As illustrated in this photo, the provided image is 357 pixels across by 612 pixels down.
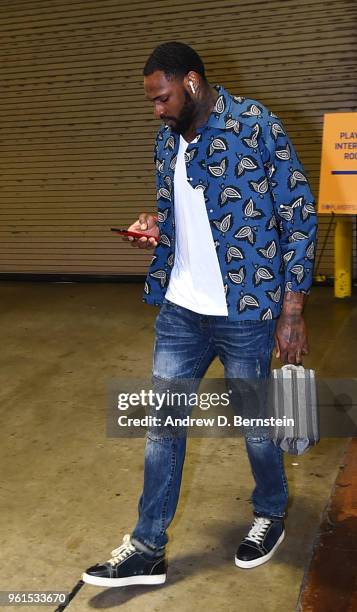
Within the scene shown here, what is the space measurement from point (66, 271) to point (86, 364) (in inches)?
151

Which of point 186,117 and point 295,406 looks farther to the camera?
point 295,406

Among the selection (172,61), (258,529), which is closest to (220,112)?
(172,61)

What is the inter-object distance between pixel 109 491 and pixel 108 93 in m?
6.11

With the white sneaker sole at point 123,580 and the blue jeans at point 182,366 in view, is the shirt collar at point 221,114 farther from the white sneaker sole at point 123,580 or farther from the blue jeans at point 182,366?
the white sneaker sole at point 123,580

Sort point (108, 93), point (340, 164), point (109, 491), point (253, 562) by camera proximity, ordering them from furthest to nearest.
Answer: point (108, 93), point (340, 164), point (109, 491), point (253, 562)

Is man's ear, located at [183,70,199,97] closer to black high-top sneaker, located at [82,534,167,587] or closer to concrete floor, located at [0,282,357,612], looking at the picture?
black high-top sneaker, located at [82,534,167,587]

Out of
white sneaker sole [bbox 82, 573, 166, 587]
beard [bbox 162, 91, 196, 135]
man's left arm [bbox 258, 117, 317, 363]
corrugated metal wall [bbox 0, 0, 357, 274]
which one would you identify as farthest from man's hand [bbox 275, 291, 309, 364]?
corrugated metal wall [bbox 0, 0, 357, 274]

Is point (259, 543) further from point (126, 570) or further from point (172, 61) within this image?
point (172, 61)

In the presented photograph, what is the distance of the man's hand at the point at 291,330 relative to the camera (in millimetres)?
2287

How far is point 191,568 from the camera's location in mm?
2633

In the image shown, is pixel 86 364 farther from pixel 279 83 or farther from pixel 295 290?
pixel 279 83

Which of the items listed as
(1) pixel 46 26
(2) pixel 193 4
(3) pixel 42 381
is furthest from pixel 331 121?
(1) pixel 46 26

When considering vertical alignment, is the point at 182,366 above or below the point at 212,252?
below

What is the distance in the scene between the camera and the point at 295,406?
2.40 metres
